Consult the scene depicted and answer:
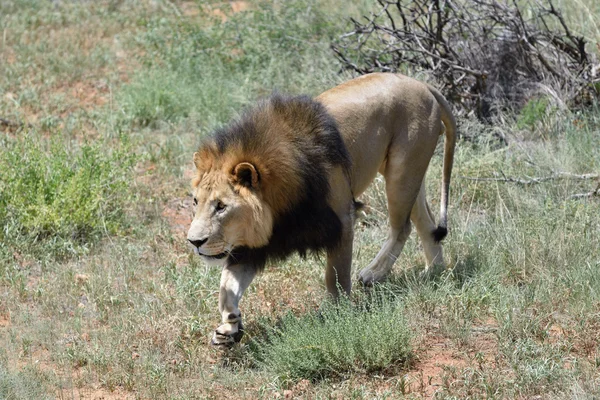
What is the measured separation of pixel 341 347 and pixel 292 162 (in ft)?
3.58

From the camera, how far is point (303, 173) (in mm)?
5043

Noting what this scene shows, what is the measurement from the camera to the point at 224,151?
506 centimetres

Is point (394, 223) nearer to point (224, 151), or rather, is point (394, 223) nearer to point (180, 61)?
point (224, 151)

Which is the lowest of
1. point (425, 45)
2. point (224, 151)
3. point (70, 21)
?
point (70, 21)

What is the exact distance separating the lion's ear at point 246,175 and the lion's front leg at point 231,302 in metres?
0.52

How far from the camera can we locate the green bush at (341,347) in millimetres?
4746

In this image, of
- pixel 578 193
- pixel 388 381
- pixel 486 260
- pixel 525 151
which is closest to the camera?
pixel 388 381

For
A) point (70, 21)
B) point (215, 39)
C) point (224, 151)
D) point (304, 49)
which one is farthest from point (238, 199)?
point (70, 21)

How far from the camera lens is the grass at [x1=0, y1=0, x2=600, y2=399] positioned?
4.77m

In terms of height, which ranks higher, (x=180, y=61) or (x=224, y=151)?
(x=224, y=151)

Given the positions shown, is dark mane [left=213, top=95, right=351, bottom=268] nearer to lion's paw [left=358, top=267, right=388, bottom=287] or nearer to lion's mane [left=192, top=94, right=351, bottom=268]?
lion's mane [left=192, top=94, right=351, bottom=268]

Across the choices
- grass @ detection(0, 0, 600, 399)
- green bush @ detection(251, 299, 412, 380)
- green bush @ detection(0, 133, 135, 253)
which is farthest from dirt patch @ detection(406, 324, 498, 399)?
green bush @ detection(0, 133, 135, 253)

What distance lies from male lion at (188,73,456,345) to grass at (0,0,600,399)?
0.41 metres

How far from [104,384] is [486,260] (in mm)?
2667
